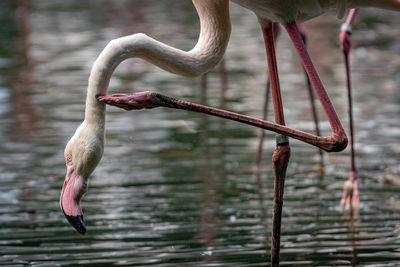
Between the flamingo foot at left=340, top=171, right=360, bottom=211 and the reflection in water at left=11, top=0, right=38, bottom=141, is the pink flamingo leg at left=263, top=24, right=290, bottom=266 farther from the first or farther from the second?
the reflection in water at left=11, top=0, right=38, bottom=141

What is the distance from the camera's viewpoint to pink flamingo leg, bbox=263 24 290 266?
4.04 metres

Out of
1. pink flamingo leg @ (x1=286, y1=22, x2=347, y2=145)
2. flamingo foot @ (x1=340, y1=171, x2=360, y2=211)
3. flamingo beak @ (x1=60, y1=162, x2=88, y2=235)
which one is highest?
pink flamingo leg @ (x1=286, y1=22, x2=347, y2=145)

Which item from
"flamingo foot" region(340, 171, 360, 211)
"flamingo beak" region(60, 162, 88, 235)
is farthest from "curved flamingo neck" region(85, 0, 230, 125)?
"flamingo foot" region(340, 171, 360, 211)

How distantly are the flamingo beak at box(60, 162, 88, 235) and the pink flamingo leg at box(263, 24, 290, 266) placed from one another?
1.11 meters

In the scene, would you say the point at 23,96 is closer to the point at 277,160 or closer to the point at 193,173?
the point at 193,173

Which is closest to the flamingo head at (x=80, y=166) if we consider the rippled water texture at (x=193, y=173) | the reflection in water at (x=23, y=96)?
the rippled water texture at (x=193, y=173)

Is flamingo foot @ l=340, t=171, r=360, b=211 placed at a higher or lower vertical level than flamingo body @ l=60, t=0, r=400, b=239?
lower

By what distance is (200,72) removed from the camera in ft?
13.0

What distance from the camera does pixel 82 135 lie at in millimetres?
3668

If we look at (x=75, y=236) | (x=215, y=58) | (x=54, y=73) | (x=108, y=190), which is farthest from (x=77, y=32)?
(x=215, y=58)

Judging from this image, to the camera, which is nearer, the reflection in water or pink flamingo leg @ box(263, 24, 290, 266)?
pink flamingo leg @ box(263, 24, 290, 266)

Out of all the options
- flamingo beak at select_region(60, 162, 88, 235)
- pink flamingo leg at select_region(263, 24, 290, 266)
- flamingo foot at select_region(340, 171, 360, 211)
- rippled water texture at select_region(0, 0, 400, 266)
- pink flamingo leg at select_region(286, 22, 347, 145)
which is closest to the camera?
flamingo beak at select_region(60, 162, 88, 235)

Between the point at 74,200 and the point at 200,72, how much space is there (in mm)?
997

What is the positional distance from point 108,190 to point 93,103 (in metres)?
2.49
